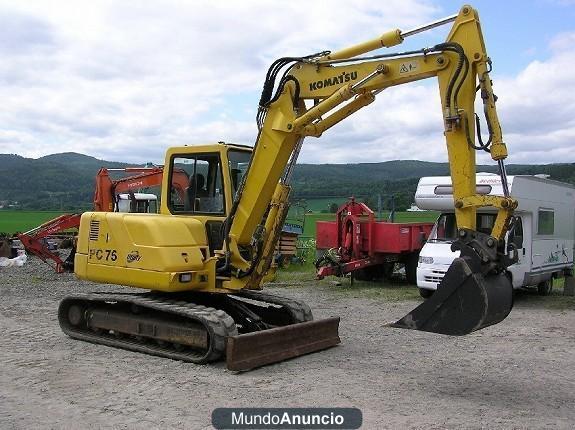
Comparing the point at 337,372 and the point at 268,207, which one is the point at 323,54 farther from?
the point at 337,372

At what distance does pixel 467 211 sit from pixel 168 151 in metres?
4.43

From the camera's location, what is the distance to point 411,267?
1766 centimetres

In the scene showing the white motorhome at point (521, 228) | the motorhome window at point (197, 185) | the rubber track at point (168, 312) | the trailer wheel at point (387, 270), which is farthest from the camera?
the trailer wheel at point (387, 270)

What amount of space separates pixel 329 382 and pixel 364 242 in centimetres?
1018

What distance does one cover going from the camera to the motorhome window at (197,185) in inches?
356

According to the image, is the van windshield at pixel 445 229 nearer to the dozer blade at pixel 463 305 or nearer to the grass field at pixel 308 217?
the grass field at pixel 308 217

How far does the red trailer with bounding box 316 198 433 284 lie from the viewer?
1692 cm

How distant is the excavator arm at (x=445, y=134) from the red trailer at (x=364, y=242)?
7730 mm

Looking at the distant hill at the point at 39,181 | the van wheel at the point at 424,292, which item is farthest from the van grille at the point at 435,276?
the distant hill at the point at 39,181

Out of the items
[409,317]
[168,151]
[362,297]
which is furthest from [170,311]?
[362,297]

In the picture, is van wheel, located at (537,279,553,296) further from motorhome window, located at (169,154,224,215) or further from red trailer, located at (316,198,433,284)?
motorhome window, located at (169,154,224,215)

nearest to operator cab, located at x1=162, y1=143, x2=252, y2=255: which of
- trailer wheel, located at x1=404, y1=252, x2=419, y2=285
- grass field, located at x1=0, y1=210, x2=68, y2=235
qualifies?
trailer wheel, located at x1=404, y1=252, x2=419, y2=285

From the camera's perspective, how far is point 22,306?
12.7 m

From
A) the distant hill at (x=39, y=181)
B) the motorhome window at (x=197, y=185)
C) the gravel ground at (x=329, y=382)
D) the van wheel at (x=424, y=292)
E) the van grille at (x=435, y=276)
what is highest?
the distant hill at (x=39, y=181)
